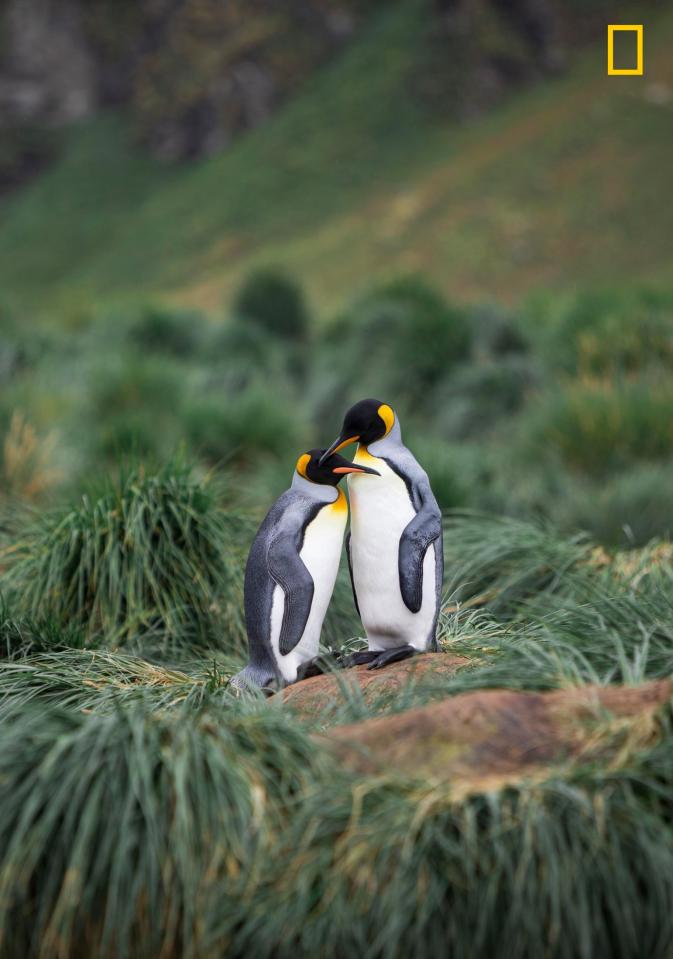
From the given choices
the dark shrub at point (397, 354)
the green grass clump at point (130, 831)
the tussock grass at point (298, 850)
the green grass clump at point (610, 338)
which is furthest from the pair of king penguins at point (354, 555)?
the dark shrub at point (397, 354)

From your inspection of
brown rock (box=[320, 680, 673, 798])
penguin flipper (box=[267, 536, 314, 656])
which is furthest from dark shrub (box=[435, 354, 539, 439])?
brown rock (box=[320, 680, 673, 798])

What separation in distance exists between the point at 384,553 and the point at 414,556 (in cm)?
11

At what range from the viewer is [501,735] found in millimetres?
3467

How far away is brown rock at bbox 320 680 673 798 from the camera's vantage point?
3.38 m

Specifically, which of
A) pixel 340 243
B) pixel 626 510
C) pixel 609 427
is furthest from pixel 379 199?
pixel 626 510

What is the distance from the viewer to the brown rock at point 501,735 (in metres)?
3.38

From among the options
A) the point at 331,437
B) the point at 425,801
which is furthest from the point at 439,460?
the point at 425,801

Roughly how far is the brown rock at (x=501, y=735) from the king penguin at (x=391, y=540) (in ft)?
2.35

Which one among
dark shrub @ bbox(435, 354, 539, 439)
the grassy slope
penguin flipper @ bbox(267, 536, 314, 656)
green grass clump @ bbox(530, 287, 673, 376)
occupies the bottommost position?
penguin flipper @ bbox(267, 536, 314, 656)

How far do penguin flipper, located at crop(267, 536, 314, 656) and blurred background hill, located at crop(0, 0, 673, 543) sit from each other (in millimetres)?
3179

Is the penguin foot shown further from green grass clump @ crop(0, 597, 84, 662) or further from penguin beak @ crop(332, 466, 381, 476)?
green grass clump @ crop(0, 597, 84, 662)

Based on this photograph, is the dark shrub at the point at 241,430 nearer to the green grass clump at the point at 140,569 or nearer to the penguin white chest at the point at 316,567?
the green grass clump at the point at 140,569

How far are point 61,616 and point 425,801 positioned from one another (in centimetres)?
296

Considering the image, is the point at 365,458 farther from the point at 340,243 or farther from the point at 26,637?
the point at 340,243
